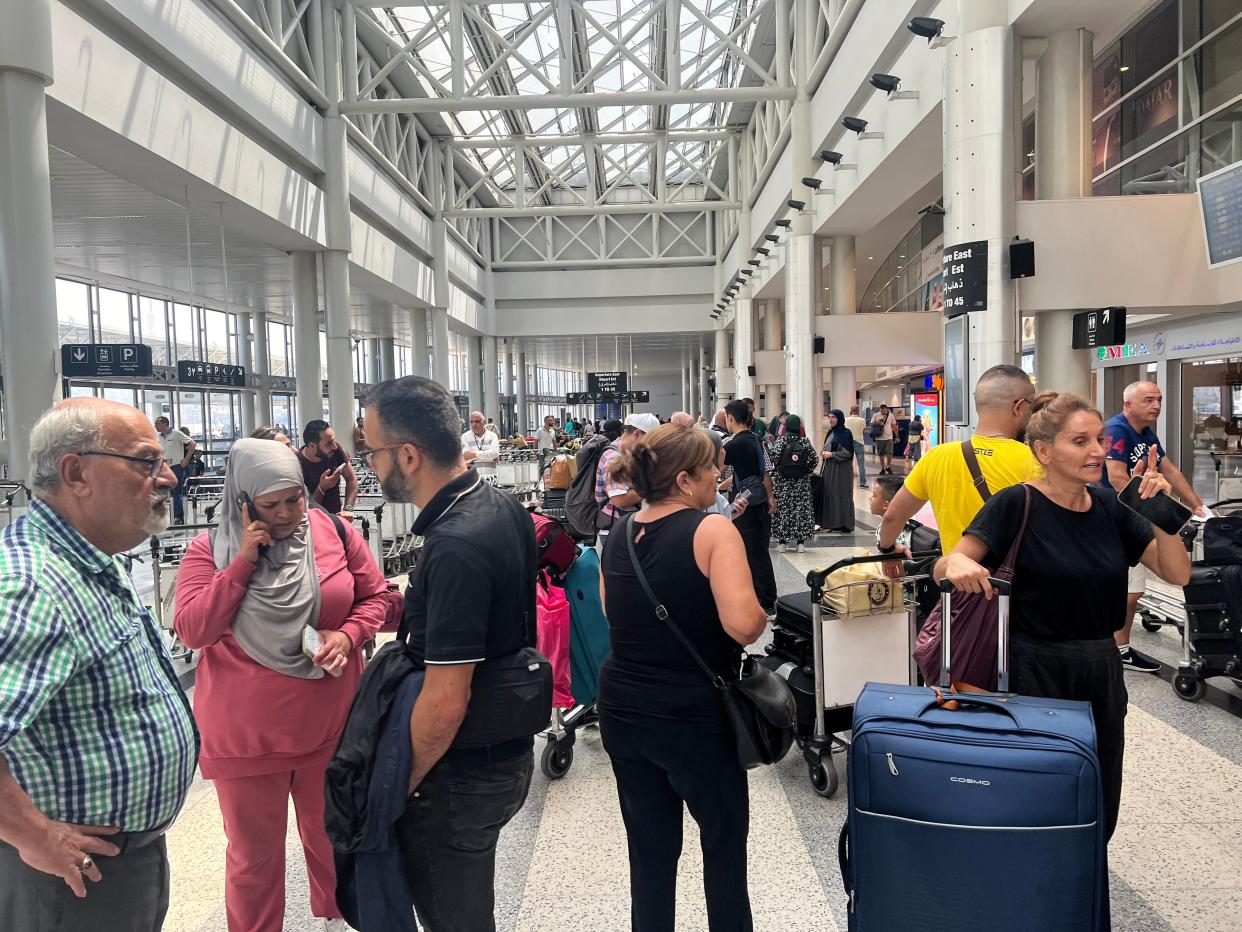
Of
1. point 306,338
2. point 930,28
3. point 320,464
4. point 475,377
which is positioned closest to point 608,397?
point 475,377

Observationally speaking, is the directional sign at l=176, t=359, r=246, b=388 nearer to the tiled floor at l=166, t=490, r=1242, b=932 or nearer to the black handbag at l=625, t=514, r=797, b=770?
the tiled floor at l=166, t=490, r=1242, b=932

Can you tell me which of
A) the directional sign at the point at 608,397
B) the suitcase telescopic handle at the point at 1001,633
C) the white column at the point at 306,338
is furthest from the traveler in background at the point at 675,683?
the directional sign at the point at 608,397

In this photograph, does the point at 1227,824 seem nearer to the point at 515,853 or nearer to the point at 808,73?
the point at 515,853

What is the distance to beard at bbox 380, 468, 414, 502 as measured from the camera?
6.82 feet

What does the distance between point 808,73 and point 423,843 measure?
650 inches

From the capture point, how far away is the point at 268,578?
103 inches

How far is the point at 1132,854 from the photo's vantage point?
11.1ft

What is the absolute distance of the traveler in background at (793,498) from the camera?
11094mm

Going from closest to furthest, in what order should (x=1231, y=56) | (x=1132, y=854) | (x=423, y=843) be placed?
(x=423, y=843) < (x=1132, y=854) < (x=1231, y=56)

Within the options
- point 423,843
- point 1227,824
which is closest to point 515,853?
point 423,843

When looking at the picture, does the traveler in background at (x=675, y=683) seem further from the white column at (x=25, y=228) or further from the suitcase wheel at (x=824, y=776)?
the white column at (x=25, y=228)

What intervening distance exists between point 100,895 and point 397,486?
106 cm

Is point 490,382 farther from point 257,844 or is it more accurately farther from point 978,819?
point 978,819

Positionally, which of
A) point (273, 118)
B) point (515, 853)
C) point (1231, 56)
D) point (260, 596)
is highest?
point (273, 118)
